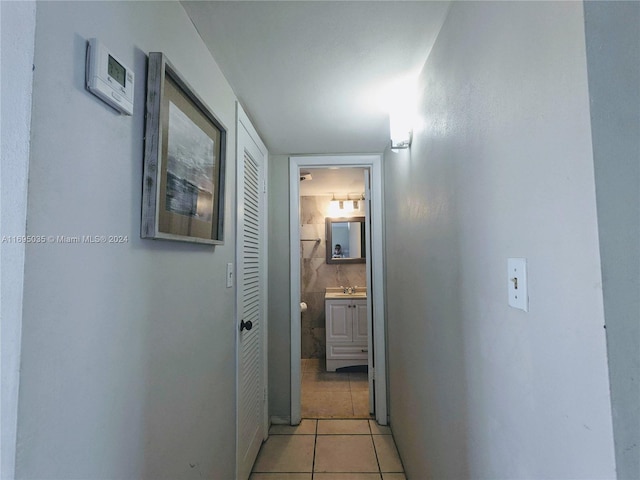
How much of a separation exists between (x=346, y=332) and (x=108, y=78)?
3.28 m

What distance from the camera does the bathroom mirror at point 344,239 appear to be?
4.00 m

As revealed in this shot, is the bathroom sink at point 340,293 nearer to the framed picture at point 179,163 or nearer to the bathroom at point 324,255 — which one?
the bathroom at point 324,255

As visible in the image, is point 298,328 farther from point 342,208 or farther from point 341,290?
point 342,208

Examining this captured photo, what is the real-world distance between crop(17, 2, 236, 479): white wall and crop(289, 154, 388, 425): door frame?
4.36 ft

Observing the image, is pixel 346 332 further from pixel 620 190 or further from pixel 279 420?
pixel 620 190

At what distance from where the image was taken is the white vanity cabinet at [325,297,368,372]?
11.5 feet

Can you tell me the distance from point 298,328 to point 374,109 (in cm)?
168

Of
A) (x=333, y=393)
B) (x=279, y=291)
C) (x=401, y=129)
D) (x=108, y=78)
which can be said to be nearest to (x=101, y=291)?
(x=108, y=78)

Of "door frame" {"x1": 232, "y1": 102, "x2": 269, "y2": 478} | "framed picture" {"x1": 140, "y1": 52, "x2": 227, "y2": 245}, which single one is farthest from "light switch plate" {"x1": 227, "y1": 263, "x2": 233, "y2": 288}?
"framed picture" {"x1": 140, "y1": 52, "x2": 227, "y2": 245}

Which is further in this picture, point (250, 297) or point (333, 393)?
point (333, 393)

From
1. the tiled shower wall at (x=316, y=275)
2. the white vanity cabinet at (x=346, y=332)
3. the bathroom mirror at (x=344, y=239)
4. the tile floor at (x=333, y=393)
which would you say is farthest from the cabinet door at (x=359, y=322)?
the bathroom mirror at (x=344, y=239)

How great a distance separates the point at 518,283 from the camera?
2.26ft

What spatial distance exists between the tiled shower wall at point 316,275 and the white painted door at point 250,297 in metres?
1.72

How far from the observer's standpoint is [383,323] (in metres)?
2.46
